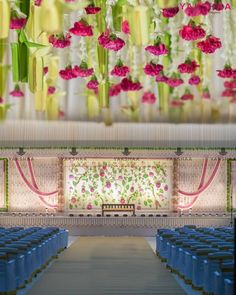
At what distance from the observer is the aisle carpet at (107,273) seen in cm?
995

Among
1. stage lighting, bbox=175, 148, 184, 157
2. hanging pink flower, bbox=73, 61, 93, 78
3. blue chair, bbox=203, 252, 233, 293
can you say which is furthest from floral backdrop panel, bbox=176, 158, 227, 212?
hanging pink flower, bbox=73, 61, 93, 78

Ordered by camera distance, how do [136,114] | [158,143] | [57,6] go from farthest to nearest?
[158,143] → [136,114] → [57,6]

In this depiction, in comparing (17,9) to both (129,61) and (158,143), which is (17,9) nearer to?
(129,61)

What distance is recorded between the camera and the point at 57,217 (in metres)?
20.7

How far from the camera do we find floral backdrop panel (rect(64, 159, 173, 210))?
22.2 metres

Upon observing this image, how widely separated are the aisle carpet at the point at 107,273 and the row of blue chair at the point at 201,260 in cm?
29

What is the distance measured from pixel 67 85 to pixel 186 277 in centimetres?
463

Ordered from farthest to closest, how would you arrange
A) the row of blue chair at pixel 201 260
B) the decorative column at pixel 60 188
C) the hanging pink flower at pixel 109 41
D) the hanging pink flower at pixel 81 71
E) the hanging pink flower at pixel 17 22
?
the decorative column at pixel 60 188
the row of blue chair at pixel 201 260
the hanging pink flower at pixel 81 71
the hanging pink flower at pixel 109 41
the hanging pink flower at pixel 17 22

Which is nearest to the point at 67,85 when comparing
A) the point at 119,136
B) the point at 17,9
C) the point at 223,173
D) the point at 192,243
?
the point at 192,243

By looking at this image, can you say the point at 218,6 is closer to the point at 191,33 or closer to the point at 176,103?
the point at 191,33

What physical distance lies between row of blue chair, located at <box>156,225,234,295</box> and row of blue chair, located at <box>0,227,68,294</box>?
2601 mm

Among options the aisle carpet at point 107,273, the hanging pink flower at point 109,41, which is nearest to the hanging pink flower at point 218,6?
the hanging pink flower at point 109,41

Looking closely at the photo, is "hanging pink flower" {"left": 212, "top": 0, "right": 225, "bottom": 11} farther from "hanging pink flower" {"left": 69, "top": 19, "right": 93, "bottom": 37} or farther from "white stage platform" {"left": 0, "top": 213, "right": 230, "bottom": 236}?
"white stage platform" {"left": 0, "top": 213, "right": 230, "bottom": 236}

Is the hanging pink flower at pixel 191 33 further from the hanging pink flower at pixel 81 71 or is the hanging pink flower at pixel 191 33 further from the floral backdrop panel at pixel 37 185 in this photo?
the floral backdrop panel at pixel 37 185
